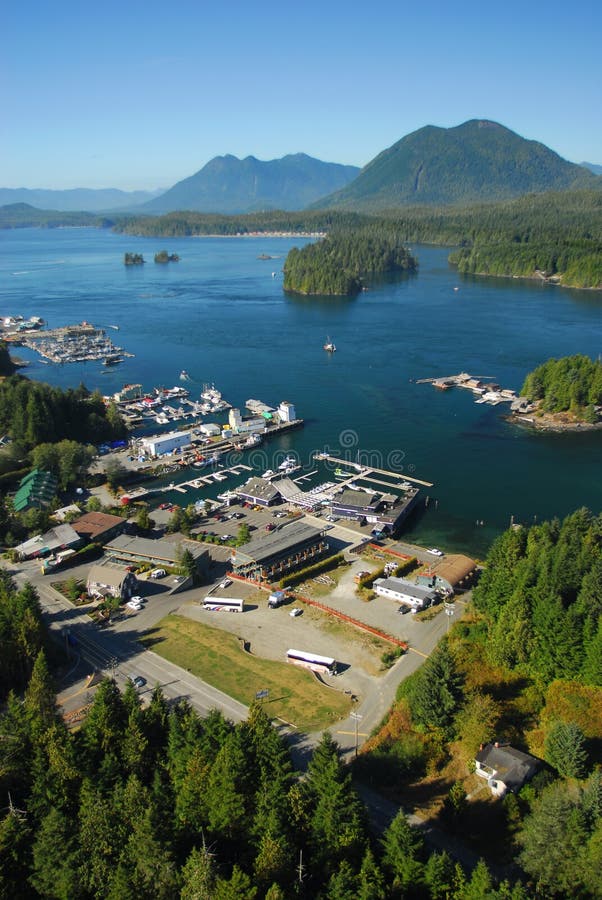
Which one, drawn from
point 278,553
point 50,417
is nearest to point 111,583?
point 278,553

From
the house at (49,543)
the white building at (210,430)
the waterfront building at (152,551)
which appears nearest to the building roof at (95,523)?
the house at (49,543)

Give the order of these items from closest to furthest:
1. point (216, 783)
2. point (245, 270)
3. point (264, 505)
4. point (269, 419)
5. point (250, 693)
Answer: point (216, 783)
point (250, 693)
point (264, 505)
point (269, 419)
point (245, 270)

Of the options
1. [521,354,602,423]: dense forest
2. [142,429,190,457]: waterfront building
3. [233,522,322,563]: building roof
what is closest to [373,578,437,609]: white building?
[233,522,322,563]: building roof

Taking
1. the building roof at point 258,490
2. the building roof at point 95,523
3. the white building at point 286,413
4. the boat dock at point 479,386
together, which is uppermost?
the boat dock at point 479,386

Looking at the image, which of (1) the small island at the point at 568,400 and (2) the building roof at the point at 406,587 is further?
(1) the small island at the point at 568,400

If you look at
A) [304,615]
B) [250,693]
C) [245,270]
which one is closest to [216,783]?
[250,693]

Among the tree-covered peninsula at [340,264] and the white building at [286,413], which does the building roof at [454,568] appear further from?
the tree-covered peninsula at [340,264]

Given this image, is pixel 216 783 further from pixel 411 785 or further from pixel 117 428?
pixel 117 428
